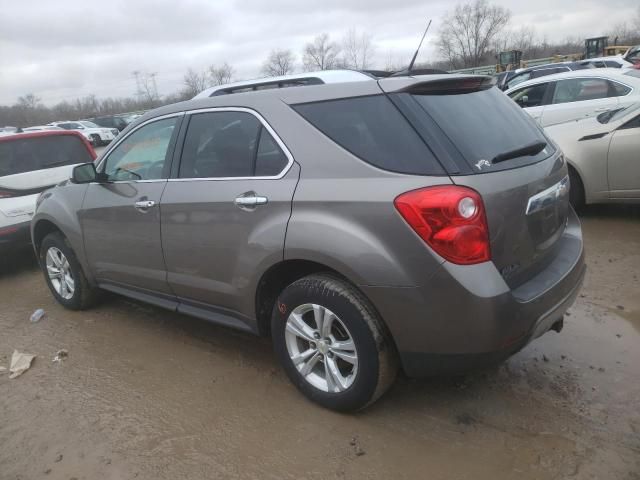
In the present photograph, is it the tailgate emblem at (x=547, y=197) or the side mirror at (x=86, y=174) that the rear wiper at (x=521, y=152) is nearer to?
the tailgate emblem at (x=547, y=197)

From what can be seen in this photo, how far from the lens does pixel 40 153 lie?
6496 mm

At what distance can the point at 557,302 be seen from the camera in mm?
2609

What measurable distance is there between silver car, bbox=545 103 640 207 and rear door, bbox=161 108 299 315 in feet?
14.2

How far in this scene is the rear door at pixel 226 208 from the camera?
9.30 feet

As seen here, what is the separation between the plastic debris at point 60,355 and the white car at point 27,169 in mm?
2527

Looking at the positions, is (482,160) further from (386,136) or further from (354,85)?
(354,85)

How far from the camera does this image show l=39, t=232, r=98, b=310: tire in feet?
14.9

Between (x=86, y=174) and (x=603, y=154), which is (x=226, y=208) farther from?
(x=603, y=154)

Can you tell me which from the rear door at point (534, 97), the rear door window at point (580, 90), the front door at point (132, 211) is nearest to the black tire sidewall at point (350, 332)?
the front door at point (132, 211)

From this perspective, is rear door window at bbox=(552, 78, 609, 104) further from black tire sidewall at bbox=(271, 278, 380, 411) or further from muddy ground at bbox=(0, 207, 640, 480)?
black tire sidewall at bbox=(271, 278, 380, 411)

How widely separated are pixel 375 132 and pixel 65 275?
136 inches

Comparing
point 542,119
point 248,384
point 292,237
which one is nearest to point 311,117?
point 292,237

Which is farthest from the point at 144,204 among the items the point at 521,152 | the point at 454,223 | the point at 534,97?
the point at 534,97

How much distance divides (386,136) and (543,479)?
1.69m
